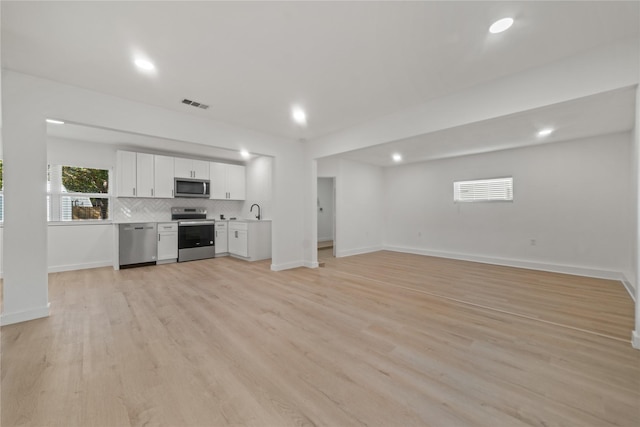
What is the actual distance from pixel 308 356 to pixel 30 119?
379cm

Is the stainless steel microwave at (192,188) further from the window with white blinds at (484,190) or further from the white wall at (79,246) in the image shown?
the window with white blinds at (484,190)

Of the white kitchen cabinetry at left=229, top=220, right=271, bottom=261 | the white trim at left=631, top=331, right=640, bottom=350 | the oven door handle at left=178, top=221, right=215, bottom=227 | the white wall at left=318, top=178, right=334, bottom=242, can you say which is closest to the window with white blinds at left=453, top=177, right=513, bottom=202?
the white trim at left=631, top=331, right=640, bottom=350

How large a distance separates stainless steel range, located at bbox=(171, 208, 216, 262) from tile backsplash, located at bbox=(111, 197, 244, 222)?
7.8 inches

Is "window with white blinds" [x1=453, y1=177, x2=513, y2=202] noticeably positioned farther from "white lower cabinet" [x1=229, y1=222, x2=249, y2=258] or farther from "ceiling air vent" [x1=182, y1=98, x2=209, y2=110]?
"ceiling air vent" [x1=182, y1=98, x2=209, y2=110]

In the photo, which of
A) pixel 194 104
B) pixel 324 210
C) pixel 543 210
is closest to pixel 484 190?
pixel 543 210

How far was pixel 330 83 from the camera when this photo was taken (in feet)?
9.77

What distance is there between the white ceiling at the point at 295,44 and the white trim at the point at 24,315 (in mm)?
2531

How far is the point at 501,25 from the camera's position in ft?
6.72

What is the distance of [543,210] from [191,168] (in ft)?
25.0

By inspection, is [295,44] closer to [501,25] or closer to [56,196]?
[501,25]

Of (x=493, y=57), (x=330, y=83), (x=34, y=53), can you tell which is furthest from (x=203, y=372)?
(x=493, y=57)

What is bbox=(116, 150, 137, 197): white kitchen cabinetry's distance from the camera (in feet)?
17.4

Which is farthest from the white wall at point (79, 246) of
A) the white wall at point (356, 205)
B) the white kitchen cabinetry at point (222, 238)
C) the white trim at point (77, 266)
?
the white wall at point (356, 205)

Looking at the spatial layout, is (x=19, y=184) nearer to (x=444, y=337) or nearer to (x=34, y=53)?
(x=34, y=53)
